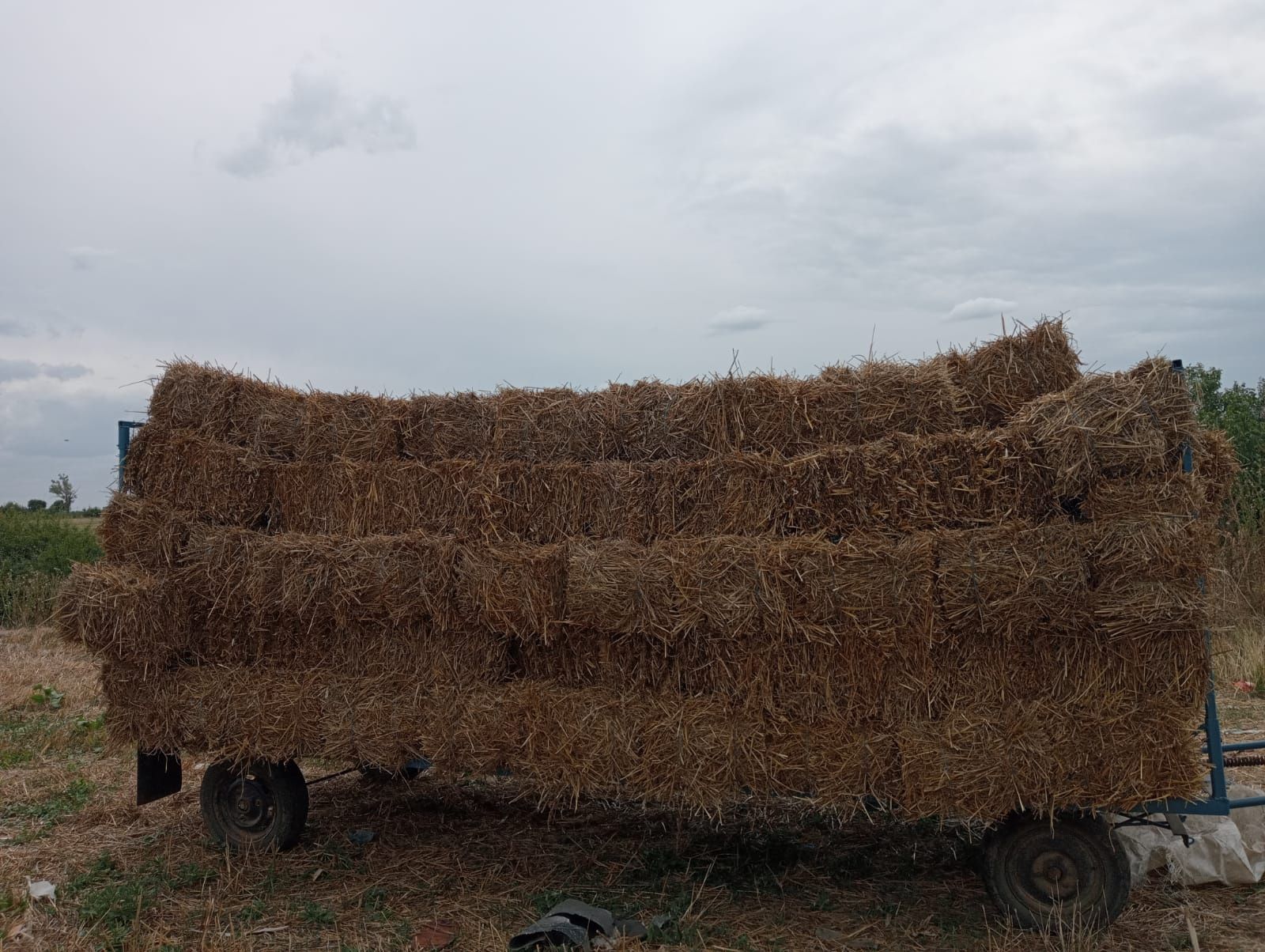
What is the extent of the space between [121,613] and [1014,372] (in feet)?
18.3

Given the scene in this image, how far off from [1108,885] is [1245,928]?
99 centimetres

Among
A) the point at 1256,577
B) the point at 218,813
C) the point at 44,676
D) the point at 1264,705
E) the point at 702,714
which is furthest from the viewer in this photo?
the point at 1256,577

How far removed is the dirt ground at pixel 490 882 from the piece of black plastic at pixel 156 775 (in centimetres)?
41

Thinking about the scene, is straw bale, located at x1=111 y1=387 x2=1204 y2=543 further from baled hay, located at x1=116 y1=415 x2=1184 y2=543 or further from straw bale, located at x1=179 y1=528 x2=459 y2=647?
straw bale, located at x1=179 y1=528 x2=459 y2=647

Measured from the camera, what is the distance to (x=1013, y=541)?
15.6 feet

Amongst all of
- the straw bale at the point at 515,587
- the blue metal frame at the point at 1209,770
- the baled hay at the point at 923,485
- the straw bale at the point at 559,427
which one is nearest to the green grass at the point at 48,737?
the straw bale at the point at 515,587

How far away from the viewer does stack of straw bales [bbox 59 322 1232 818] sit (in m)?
4.71

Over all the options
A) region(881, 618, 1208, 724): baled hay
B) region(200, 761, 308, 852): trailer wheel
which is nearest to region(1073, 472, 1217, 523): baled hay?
region(881, 618, 1208, 724): baled hay

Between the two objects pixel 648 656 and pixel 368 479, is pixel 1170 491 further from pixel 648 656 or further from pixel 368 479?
pixel 368 479

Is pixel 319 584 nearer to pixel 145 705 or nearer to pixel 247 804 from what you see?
pixel 145 705

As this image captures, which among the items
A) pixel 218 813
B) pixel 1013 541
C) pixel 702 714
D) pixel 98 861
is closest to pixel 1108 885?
pixel 1013 541

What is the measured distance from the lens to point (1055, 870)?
16.5 feet

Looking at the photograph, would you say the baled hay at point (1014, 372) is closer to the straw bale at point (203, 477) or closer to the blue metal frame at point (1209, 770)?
the blue metal frame at point (1209, 770)

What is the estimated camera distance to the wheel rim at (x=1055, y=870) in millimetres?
4957
